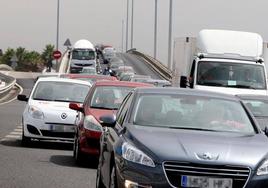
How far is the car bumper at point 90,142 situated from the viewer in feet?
48.7

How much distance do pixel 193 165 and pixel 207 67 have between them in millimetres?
13841

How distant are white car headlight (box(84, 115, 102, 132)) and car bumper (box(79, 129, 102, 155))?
7cm

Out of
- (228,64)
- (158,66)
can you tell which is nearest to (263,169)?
(228,64)

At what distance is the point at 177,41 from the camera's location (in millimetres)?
27531

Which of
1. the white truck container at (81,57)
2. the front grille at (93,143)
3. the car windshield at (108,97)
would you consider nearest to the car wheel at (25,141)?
the car windshield at (108,97)

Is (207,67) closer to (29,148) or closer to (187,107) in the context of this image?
(29,148)

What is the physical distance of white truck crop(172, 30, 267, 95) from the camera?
2170 cm

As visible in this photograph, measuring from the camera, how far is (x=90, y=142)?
1488 centimetres

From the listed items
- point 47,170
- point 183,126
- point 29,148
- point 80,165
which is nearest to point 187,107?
point 183,126

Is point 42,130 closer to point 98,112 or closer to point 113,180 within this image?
point 98,112

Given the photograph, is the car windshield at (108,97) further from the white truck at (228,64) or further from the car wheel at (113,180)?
the car wheel at (113,180)

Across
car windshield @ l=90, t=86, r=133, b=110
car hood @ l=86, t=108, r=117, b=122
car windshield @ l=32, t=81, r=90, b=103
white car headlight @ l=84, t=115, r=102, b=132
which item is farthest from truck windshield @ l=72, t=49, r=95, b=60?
white car headlight @ l=84, t=115, r=102, b=132

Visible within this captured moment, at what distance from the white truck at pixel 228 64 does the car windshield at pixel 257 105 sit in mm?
4443

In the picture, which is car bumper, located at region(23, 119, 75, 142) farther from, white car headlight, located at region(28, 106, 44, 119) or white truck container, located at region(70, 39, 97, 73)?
white truck container, located at region(70, 39, 97, 73)
